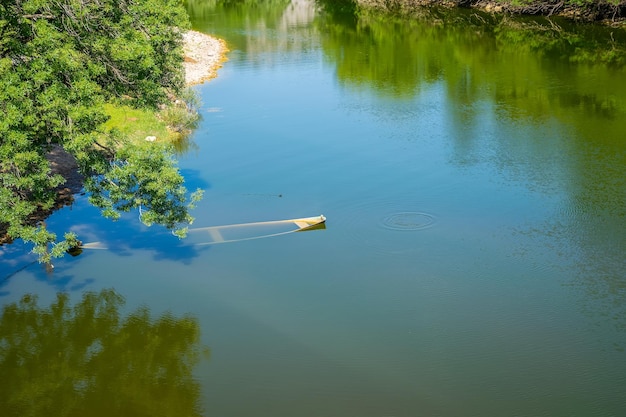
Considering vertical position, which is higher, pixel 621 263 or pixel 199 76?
pixel 199 76

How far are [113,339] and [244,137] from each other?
15.6m

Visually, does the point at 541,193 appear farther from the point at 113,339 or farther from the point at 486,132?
the point at 113,339

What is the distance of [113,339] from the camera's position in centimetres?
1934

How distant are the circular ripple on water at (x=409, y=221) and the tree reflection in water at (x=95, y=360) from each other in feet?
24.3

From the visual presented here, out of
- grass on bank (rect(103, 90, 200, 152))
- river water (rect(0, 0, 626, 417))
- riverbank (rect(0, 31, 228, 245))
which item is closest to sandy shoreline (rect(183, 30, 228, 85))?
riverbank (rect(0, 31, 228, 245))

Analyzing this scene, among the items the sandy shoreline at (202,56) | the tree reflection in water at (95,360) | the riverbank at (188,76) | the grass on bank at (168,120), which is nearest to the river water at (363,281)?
the tree reflection in water at (95,360)

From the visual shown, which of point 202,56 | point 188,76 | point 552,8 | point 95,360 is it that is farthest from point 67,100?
point 552,8

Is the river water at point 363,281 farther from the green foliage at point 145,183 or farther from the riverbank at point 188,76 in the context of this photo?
Result: the green foliage at point 145,183

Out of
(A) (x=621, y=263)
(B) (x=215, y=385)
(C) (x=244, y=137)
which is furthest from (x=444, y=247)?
(C) (x=244, y=137)

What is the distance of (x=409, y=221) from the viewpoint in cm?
2444

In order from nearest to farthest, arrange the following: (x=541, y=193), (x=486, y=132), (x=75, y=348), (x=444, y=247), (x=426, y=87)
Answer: (x=75, y=348) → (x=444, y=247) → (x=541, y=193) → (x=486, y=132) → (x=426, y=87)

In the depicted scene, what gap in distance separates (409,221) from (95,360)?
10590 millimetres

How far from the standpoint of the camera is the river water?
671 inches

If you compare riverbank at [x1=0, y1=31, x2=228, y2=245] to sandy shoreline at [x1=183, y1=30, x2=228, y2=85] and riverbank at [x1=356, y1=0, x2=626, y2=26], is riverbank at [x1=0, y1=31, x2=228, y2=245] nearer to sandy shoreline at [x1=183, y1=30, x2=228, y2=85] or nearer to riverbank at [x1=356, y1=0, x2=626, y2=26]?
sandy shoreline at [x1=183, y1=30, x2=228, y2=85]
